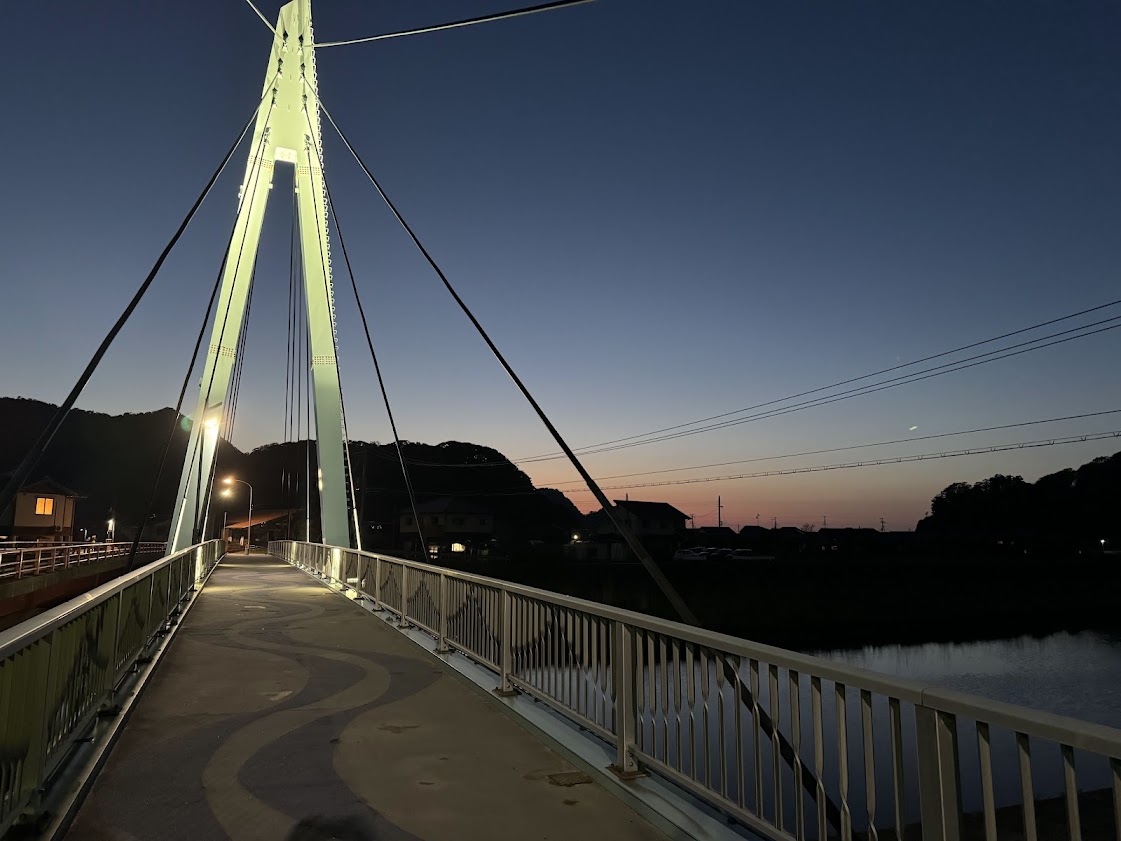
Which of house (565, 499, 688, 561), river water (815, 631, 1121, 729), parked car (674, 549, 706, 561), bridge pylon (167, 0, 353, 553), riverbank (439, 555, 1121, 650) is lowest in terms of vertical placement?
river water (815, 631, 1121, 729)

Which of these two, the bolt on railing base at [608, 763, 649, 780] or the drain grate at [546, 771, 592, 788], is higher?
the bolt on railing base at [608, 763, 649, 780]

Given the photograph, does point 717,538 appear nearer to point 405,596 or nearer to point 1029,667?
point 1029,667

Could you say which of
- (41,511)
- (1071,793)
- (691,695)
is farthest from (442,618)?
(41,511)

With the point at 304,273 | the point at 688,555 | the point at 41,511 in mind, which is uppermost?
the point at 304,273

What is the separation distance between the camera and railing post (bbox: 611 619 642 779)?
14.1ft

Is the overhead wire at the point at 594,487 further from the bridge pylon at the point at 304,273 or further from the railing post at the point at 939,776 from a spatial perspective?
the bridge pylon at the point at 304,273

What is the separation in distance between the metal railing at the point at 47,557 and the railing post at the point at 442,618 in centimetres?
1621

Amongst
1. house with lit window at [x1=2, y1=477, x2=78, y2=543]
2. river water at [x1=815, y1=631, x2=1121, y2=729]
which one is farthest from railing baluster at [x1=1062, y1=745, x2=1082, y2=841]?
Result: house with lit window at [x1=2, y1=477, x2=78, y2=543]

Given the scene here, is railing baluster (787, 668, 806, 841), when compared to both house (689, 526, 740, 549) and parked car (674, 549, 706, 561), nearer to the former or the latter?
parked car (674, 549, 706, 561)

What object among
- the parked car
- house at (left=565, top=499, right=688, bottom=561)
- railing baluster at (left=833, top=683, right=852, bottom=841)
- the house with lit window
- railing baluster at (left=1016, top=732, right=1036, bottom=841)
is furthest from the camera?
the parked car

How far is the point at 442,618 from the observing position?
28.1ft

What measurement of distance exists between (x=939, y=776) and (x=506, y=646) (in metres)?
4.38

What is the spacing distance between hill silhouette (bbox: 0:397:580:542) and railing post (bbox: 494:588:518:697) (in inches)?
3260

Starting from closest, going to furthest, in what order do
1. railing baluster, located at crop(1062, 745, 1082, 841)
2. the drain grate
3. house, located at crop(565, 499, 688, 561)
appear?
1. railing baluster, located at crop(1062, 745, 1082, 841)
2. the drain grate
3. house, located at crop(565, 499, 688, 561)
